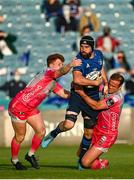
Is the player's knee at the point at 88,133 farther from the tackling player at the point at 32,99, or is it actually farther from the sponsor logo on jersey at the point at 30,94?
the sponsor logo on jersey at the point at 30,94

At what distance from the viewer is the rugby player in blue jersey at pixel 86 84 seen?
11.6 meters

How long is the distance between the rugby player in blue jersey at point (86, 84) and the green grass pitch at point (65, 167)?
606mm

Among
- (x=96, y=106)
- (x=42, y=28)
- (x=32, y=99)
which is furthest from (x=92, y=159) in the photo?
(x=42, y=28)

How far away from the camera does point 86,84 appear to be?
11.6 m

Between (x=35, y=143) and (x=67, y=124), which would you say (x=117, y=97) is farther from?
(x=35, y=143)

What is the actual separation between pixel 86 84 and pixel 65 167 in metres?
1.49

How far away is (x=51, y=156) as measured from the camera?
50.6 ft

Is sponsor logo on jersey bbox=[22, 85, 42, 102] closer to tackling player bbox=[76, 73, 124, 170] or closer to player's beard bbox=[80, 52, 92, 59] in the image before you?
tackling player bbox=[76, 73, 124, 170]

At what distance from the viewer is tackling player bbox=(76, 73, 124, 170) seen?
11492 millimetres

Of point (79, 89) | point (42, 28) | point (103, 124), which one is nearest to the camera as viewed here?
point (103, 124)

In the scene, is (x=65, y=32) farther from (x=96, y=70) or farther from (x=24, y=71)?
(x=96, y=70)

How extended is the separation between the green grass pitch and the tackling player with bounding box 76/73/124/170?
0.22m

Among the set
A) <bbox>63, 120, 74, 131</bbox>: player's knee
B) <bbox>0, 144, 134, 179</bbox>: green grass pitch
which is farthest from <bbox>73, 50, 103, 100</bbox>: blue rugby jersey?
<bbox>0, 144, 134, 179</bbox>: green grass pitch

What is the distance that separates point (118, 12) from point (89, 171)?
1336cm
